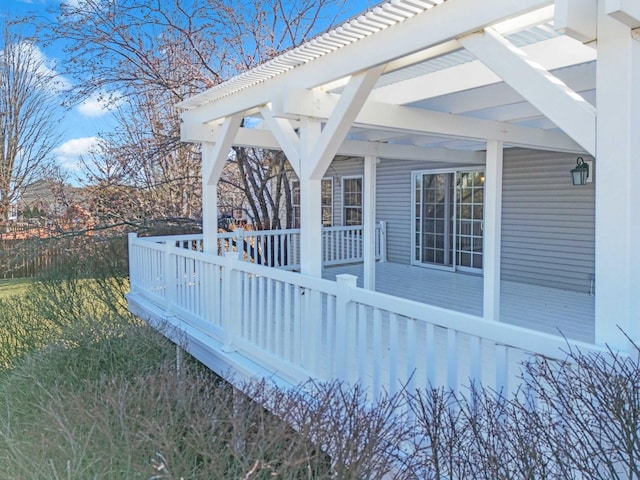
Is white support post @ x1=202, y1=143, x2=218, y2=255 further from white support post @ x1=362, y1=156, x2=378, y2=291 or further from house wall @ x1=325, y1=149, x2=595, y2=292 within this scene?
house wall @ x1=325, y1=149, x2=595, y2=292

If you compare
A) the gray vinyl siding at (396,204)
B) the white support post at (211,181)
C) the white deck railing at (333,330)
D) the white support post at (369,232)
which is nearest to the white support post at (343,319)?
the white deck railing at (333,330)

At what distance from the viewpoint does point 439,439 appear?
7.08ft

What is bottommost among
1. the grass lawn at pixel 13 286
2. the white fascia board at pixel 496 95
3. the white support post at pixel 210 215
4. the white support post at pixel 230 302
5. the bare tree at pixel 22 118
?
the grass lawn at pixel 13 286

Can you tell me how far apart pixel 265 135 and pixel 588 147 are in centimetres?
472

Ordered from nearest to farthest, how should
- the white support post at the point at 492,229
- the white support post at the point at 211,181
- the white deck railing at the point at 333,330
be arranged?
the white deck railing at the point at 333,330 → the white support post at the point at 492,229 → the white support post at the point at 211,181

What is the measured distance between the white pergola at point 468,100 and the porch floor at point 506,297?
2.57 ft

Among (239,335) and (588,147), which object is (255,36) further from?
(588,147)

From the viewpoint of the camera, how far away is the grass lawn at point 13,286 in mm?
11713

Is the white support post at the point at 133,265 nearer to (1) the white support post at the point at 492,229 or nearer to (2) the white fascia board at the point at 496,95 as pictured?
(2) the white fascia board at the point at 496,95

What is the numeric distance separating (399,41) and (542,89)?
1169mm

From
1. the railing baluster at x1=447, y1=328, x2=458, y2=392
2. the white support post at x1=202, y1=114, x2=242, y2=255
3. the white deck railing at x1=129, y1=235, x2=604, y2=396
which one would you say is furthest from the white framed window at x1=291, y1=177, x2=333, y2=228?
the railing baluster at x1=447, y1=328, x2=458, y2=392

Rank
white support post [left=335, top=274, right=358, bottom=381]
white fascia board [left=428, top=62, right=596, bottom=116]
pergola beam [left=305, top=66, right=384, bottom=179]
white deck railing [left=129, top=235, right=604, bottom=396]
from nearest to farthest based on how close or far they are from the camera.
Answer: white deck railing [left=129, top=235, right=604, bottom=396], white support post [left=335, top=274, right=358, bottom=381], pergola beam [left=305, top=66, right=384, bottom=179], white fascia board [left=428, top=62, right=596, bottom=116]

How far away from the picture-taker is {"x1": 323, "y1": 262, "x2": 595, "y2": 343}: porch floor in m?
5.37

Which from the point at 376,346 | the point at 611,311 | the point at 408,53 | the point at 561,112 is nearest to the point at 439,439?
the point at 376,346
